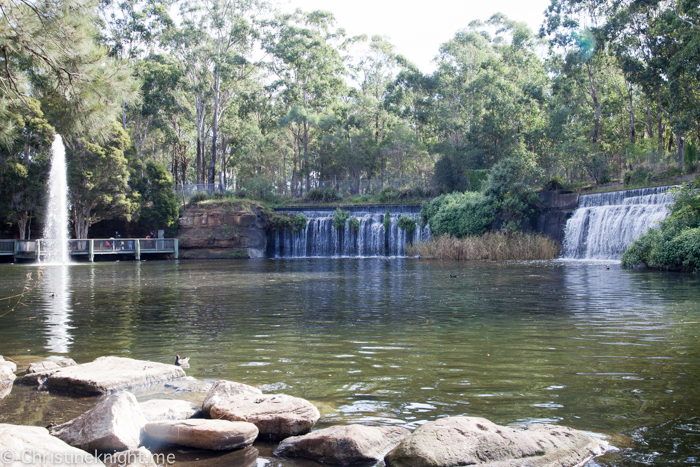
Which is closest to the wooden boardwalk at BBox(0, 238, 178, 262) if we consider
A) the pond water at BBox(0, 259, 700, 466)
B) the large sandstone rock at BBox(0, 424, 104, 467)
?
the pond water at BBox(0, 259, 700, 466)

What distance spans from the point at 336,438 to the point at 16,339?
655cm

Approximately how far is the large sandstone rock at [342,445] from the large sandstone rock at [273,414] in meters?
0.21

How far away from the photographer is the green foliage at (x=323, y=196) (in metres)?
44.9

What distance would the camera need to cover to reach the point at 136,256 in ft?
111

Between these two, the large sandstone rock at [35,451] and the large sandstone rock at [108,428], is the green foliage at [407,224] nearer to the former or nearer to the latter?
the large sandstone rock at [108,428]

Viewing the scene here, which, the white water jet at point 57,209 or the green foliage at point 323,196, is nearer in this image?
the white water jet at point 57,209

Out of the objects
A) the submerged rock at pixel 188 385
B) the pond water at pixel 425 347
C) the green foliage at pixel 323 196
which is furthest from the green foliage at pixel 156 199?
the submerged rock at pixel 188 385

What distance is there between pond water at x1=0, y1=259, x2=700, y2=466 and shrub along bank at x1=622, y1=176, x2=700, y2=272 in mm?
3855

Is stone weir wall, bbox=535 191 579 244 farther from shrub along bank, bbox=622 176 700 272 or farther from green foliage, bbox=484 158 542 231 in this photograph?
shrub along bank, bbox=622 176 700 272

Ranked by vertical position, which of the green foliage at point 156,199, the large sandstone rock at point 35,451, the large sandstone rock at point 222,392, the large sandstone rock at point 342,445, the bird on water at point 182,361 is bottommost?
the large sandstone rock at point 342,445

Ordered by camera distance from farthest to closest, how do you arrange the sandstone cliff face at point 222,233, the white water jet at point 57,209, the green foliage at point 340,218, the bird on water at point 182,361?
the sandstone cliff face at point 222,233
the green foliage at point 340,218
the white water jet at point 57,209
the bird on water at point 182,361

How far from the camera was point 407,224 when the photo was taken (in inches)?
A: 1367

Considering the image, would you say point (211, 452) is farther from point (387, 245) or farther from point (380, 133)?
point (380, 133)

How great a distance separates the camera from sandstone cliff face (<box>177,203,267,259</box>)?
121 feet
